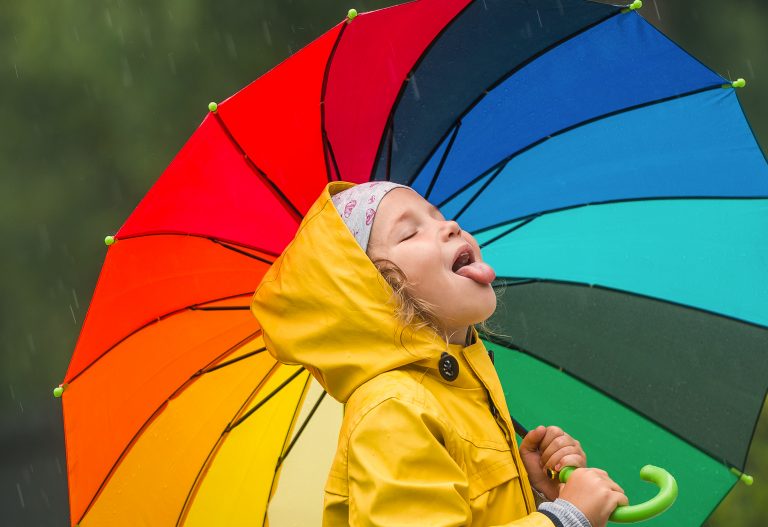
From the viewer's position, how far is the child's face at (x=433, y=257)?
7.22 ft

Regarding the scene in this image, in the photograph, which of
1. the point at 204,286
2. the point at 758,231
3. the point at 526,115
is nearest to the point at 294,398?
the point at 204,286

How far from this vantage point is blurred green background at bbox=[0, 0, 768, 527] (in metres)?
6.90

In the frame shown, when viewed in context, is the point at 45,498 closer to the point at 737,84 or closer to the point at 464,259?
the point at 464,259

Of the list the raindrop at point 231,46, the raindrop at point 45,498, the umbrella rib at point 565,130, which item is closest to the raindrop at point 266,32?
the raindrop at point 231,46

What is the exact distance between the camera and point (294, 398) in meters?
2.60

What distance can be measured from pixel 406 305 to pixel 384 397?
0.22 meters

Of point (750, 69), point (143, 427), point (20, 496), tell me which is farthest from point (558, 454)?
point (20, 496)

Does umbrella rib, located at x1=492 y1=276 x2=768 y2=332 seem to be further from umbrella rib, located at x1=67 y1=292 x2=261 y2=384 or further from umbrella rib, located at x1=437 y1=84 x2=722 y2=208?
umbrella rib, located at x1=67 y1=292 x2=261 y2=384

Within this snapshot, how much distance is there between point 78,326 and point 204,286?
5867mm

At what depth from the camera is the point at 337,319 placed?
2168 millimetres

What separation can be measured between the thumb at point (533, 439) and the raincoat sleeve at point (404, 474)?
1.32 feet

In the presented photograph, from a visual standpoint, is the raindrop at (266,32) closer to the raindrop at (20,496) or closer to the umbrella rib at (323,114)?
the raindrop at (20,496)

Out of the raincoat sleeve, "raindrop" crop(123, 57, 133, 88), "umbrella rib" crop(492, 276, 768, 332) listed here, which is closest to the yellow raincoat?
the raincoat sleeve

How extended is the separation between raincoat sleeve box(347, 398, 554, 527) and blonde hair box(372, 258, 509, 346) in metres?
0.20
